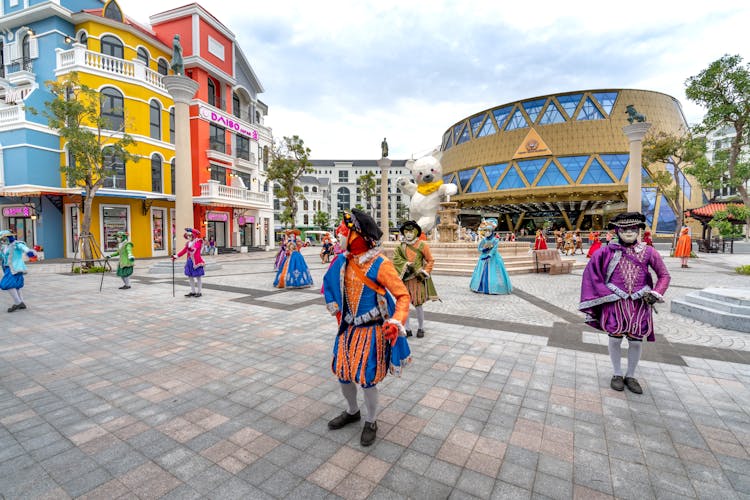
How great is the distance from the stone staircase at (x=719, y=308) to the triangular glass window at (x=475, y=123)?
5375 centimetres

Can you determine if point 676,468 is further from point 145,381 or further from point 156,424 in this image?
point 145,381

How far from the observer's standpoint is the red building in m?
25.0

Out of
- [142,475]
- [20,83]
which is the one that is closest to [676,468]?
[142,475]

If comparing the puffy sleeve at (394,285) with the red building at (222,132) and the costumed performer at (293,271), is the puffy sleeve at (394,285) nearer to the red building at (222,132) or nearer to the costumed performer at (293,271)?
the costumed performer at (293,271)

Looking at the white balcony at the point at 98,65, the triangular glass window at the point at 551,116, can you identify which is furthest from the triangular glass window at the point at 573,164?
the white balcony at the point at 98,65

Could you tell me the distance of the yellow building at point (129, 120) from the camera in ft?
67.3

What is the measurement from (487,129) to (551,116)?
9306mm

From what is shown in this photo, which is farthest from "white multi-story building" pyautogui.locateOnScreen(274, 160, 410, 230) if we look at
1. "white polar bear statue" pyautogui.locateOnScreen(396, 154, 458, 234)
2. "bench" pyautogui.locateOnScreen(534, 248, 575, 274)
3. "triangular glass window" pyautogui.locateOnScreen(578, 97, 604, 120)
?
"bench" pyautogui.locateOnScreen(534, 248, 575, 274)

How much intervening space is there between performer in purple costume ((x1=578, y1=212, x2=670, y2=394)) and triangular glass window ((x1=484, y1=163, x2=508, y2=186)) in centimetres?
4980

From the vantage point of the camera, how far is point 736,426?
3.05 meters

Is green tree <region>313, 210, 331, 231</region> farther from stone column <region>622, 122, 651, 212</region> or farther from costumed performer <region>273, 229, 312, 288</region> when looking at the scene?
costumed performer <region>273, 229, 312, 288</region>

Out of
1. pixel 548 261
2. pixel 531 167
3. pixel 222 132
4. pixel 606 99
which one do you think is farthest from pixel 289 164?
pixel 606 99

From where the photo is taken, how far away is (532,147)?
48.3m

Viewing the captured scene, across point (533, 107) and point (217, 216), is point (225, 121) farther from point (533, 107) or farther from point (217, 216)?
point (533, 107)
